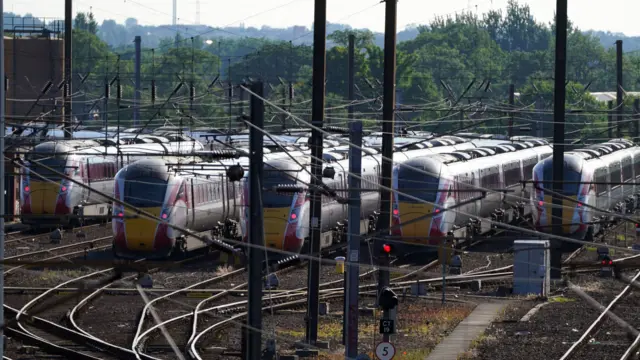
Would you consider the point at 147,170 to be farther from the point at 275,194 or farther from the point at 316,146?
the point at 316,146

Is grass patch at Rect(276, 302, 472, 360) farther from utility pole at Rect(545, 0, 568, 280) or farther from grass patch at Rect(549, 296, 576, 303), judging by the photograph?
utility pole at Rect(545, 0, 568, 280)

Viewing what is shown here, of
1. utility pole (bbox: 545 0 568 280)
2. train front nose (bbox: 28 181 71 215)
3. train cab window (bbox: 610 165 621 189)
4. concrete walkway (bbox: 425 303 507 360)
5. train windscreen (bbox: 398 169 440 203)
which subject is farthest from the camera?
train cab window (bbox: 610 165 621 189)

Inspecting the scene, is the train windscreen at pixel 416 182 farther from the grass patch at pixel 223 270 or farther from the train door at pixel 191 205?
the train door at pixel 191 205

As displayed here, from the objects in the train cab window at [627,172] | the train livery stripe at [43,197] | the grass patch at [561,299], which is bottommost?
the grass patch at [561,299]

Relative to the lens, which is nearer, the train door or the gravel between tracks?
the gravel between tracks

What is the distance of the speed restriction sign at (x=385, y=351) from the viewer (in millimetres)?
18453

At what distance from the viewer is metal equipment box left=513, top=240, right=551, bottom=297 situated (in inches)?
1142

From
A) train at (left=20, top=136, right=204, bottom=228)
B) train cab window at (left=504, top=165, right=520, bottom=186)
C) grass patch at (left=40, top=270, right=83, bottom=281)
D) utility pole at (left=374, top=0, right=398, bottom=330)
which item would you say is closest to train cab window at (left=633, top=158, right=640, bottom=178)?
train cab window at (left=504, top=165, right=520, bottom=186)

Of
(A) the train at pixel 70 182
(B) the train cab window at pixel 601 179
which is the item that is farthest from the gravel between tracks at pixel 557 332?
(A) the train at pixel 70 182

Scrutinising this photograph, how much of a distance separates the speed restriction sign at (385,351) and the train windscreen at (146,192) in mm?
15130

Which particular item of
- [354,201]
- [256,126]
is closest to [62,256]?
[354,201]

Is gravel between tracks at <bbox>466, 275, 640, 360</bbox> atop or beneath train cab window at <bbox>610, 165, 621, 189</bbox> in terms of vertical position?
beneath

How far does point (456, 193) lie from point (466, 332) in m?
11.8

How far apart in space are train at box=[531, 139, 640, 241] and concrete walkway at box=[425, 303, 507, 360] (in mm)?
5942
